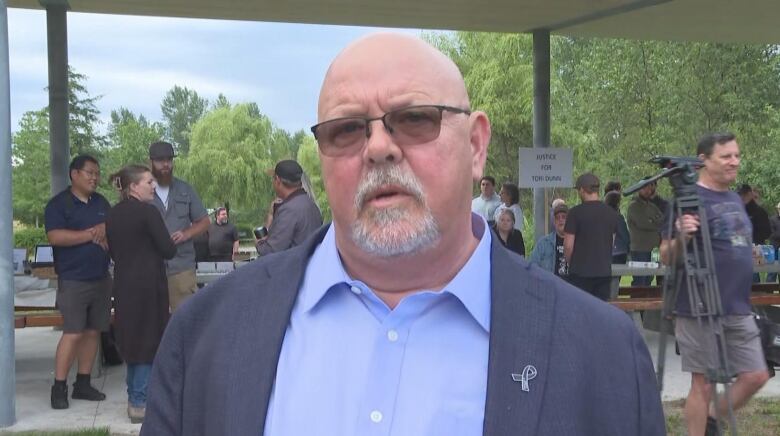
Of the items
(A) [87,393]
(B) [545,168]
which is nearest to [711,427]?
(A) [87,393]

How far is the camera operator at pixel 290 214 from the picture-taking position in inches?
249

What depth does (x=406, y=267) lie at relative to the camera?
1.57 meters

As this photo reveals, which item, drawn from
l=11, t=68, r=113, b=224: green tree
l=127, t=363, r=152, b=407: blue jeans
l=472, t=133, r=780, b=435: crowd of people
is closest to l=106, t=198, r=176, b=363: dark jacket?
l=127, t=363, r=152, b=407: blue jeans

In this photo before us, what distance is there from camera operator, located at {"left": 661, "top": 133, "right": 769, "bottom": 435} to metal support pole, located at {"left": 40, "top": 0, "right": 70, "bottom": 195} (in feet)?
24.9

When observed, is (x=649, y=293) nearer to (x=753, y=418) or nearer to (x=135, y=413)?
(x=753, y=418)

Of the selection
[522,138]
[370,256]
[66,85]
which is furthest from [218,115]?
[370,256]

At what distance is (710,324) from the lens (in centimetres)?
489

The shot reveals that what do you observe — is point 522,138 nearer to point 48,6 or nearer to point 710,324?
point 48,6

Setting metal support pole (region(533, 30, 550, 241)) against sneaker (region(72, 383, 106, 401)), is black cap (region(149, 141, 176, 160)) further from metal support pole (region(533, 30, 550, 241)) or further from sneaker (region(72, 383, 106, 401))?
metal support pole (region(533, 30, 550, 241))

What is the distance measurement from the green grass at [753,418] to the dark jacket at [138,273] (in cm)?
366

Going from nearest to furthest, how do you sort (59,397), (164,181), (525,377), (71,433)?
(525,377)
(71,433)
(59,397)
(164,181)

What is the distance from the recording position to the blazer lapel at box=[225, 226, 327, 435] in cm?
148

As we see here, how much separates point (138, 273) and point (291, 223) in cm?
112

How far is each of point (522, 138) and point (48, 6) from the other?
2425cm
